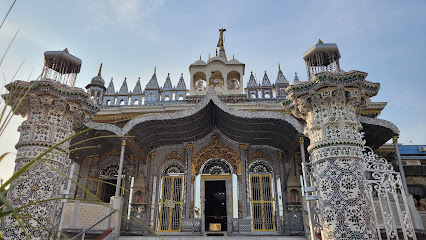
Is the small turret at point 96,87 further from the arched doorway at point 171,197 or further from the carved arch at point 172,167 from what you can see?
the arched doorway at point 171,197

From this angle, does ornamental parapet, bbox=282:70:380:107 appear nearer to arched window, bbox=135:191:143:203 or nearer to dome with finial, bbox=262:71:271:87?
arched window, bbox=135:191:143:203

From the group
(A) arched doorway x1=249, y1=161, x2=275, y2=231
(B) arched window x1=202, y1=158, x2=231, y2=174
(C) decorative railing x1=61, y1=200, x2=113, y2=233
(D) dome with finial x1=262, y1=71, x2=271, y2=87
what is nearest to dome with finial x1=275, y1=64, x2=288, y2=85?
(D) dome with finial x1=262, y1=71, x2=271, y2=87

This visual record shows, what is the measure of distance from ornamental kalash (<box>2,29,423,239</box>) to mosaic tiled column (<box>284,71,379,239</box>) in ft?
0.06

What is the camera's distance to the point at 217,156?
1118 cm

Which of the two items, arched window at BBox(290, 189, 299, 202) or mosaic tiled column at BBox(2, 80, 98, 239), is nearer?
mosaic tiled column at BBox(2, 80, 98, 239)

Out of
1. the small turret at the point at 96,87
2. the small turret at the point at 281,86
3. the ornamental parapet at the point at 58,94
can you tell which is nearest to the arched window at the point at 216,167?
the small turret at the point at 281,86

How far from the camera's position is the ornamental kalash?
575 centimetres

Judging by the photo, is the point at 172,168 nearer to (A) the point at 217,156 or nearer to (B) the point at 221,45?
(A) the point at 217,156

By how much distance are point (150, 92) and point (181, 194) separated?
461cm

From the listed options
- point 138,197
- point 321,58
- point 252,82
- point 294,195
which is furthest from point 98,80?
point 321,58

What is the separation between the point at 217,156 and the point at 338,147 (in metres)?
5.85

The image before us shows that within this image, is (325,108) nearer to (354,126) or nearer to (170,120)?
(354,126)

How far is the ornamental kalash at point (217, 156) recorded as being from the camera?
5.75 metres

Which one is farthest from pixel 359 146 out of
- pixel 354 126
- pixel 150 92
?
pixel 150 92
